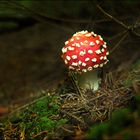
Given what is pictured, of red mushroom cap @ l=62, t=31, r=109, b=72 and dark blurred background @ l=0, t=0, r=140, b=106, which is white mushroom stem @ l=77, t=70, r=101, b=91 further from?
dark blurred background @ l=0, t=0, r=140, b=106

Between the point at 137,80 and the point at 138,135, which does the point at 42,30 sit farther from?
the point at 138,135

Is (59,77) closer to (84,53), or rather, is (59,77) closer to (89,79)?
(89,79)

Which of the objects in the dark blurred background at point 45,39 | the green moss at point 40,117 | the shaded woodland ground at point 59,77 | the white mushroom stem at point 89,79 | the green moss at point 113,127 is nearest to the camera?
the green moss at point 113,127

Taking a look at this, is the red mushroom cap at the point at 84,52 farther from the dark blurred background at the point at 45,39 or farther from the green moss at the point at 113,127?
the green moss at the point at 113,127

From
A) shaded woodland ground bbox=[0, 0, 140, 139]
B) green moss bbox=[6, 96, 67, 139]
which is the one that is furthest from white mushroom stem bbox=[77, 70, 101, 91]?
green moss bbox=[6, 96, 67, 139]

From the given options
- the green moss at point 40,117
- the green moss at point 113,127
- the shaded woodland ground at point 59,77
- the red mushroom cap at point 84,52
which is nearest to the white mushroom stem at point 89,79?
the shaded woodland ground at point 59,77

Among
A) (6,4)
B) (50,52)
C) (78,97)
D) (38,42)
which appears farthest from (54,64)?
(78,97)
